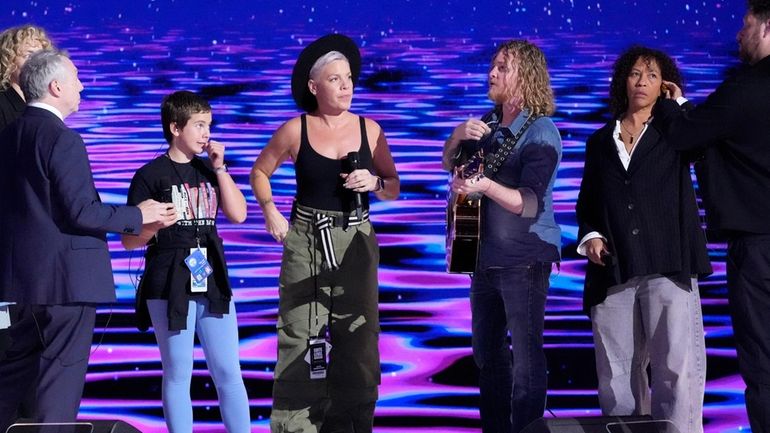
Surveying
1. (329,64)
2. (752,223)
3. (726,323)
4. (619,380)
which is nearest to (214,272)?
(329,64)

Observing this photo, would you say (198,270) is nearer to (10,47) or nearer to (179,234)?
(179,234)

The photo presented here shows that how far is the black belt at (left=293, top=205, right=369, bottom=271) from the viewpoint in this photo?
153 inches

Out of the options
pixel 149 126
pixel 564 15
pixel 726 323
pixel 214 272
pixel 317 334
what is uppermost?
pixel 564 15

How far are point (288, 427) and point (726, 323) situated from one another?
8.66 ft

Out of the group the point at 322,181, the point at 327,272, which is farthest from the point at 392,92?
the point at 327,272

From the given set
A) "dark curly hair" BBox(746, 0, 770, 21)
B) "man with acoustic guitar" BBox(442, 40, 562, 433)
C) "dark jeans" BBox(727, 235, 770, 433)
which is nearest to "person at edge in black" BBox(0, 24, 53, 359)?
"man with acoustic guitar" BBox(442, 40, 562, 433)

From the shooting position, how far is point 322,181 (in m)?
3.92

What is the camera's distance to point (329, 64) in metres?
3.98

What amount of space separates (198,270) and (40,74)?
894mm

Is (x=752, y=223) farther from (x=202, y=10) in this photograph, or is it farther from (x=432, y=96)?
(x=202, y=10)

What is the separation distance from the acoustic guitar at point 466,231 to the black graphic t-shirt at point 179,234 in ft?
2.83

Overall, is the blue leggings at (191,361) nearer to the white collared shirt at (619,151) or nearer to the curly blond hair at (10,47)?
the curly blond hair at (10,47)

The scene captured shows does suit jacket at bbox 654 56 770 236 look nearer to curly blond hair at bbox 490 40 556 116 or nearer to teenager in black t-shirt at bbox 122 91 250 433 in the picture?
curly blond hair at bbox 490 40 556 116

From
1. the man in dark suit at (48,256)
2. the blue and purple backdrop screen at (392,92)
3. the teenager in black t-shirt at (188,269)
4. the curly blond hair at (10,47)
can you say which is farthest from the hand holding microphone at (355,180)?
the blue and purple backdrop screen at (392,92)
